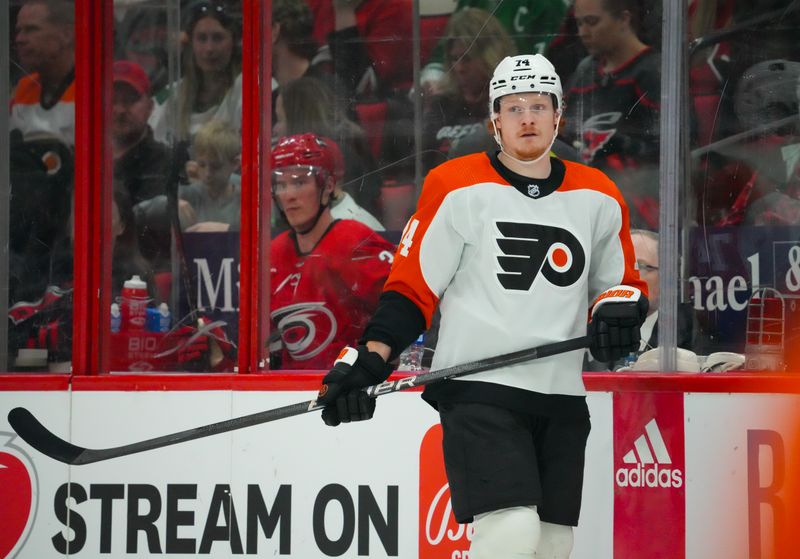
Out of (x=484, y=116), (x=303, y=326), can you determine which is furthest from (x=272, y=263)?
(x=484, y=116)

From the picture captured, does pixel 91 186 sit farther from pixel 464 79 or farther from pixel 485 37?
pixel 485 37

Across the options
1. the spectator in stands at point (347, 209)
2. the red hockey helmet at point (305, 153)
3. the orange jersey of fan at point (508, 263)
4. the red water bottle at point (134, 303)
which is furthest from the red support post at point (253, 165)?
the orange jersey of fan at point (508, 263)

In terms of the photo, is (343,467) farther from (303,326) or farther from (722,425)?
(722,425)

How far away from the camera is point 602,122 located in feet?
13.7

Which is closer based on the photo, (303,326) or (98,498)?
(98,498)

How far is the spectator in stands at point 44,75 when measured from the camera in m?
4.20

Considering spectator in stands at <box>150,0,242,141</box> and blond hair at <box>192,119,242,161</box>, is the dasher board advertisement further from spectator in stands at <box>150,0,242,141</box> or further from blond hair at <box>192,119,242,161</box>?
spectator in stands at <box>150,0,242,141</box>

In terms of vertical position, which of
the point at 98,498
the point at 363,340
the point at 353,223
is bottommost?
the point at 98,498

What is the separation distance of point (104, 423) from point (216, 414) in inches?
15.9

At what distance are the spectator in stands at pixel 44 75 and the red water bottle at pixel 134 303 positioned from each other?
58cm

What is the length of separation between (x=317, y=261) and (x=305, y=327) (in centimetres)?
26

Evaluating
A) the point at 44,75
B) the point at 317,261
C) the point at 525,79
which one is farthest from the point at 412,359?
the point at 44,75

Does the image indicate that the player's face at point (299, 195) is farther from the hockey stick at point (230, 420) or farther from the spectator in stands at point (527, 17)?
the hockey stick at point (230, 420)

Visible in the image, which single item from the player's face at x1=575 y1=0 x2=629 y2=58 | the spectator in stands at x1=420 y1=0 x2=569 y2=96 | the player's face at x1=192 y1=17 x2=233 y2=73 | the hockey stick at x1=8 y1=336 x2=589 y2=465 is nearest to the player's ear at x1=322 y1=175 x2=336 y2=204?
the player's face at x1=192 y1=17 x2=233 y2=73
